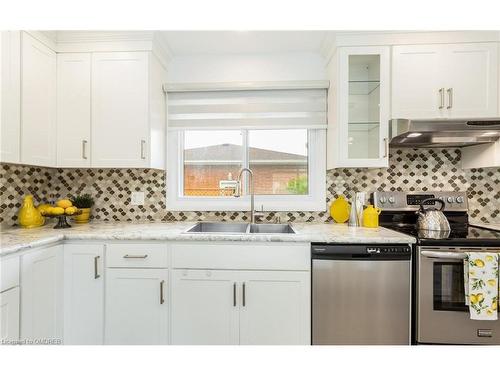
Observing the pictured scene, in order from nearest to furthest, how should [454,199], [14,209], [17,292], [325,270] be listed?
[17,292] < [325,270] < [14,209] < [454,199]

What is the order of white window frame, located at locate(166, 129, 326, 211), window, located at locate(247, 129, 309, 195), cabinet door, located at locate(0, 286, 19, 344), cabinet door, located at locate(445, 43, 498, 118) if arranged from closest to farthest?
cabinet door, located at locate(0, 286, 19, 344)
cabinet door, located at locate(445, 43, 498, 118)
white window frame, located at locate(166, 129, 326, 211)
window, located at locate(247, 129, 309, 195)

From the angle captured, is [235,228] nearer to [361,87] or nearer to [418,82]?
[361,87]

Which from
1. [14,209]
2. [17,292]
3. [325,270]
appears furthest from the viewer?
[14,209]

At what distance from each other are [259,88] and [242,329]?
180 cm

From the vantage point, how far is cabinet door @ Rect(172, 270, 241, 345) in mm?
1733

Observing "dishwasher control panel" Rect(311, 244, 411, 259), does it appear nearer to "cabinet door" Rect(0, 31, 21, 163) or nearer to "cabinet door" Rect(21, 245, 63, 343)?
"cabinet door" Rect(21, 245, 63, 343)

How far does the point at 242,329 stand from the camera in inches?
68.2

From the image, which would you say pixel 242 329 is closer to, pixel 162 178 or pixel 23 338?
pixel 23 338

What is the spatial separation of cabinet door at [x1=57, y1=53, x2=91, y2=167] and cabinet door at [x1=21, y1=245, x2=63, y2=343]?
74cm

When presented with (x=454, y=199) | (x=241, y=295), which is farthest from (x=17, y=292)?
(x=454, y=199)

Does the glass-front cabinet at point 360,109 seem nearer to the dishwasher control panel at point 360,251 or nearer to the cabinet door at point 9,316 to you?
the dishwasher control panel at point 360,251

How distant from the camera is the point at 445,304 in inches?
64.6

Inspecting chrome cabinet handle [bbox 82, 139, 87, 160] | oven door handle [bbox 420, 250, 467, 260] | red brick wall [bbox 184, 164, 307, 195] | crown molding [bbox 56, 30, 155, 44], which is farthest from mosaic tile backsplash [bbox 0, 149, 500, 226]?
crown molding [bbox 56, 30, 155, 44]

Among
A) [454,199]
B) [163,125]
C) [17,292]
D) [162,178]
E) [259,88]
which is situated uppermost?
[259,88]
